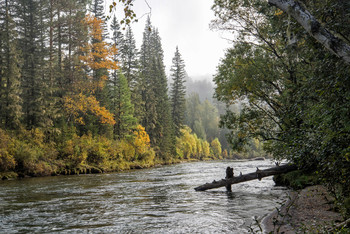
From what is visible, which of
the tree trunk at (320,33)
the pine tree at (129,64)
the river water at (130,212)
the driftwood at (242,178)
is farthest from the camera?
the pine tree at (129,64)

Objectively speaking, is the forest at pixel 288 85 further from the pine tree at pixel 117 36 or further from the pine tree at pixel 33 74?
the pine tree at pixel 117 36

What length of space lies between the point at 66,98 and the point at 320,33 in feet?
99.3

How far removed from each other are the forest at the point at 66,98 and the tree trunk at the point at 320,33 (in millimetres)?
23351

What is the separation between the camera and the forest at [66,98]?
26.2 meters

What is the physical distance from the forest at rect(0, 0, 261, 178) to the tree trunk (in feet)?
76.6

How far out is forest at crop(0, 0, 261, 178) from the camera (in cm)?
2625

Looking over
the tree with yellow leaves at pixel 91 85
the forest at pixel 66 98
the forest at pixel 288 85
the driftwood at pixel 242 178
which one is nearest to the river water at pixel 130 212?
the driftwood at pixel 242 178

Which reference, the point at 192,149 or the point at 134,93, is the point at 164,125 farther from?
the point at 192,149

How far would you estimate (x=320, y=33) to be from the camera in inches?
148

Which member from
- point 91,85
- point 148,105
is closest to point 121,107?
point 91,85

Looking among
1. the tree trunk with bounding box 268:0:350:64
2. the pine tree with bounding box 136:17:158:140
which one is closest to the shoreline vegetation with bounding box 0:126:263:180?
the pine tree with bounding box 136:17:158:140

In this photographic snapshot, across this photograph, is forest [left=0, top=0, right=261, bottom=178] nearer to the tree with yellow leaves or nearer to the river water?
the tree with yellow leaves

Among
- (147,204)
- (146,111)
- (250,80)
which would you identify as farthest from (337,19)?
(146,111)

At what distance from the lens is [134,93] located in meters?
47.3
